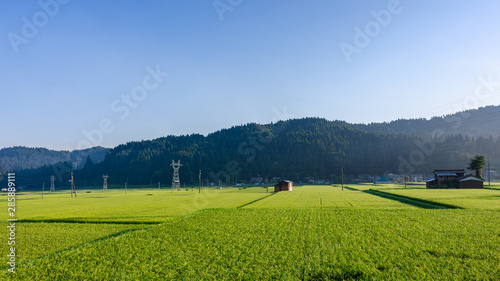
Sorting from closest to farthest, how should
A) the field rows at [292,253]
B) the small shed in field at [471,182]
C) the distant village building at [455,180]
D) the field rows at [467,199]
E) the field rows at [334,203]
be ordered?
the field rows at [292,253], the field rows at [467,199], the field rows at [334,203], the small shed in field at [471,182], the distant village building at [455,180]

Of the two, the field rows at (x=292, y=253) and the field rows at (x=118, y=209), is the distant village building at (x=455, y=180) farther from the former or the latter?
the field rows at (x=292, y=253)

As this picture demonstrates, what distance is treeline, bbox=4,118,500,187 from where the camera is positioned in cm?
14550

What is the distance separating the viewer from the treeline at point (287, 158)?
145500 millimetres

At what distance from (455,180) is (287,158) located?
93.9m

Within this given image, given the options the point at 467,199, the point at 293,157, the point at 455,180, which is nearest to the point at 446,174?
the point at 455,180

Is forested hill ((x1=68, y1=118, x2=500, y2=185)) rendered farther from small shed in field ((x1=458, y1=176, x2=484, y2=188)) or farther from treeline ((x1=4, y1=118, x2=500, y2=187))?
small shed in field ((x1=458, y1=176, x2=484, y2=188))

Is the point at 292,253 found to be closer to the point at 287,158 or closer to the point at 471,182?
the point at 471,182

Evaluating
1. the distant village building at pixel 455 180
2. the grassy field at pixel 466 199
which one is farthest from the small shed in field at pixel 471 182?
the grassy field at pixel 466 199

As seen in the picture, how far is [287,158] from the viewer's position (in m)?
158

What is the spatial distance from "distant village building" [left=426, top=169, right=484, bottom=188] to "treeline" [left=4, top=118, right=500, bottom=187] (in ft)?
210

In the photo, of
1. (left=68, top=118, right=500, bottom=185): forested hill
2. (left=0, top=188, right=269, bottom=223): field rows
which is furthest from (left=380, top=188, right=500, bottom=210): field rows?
(left=68, top=118, right=500, bottom=185): forested hill

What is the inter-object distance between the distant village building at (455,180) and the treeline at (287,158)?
64.0m

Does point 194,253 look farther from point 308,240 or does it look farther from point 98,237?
point 98,237

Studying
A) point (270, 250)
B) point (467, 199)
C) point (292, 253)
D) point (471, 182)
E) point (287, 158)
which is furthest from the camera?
point (287, 158)
